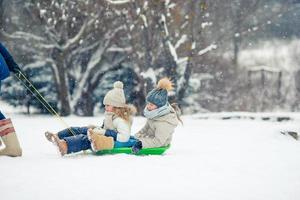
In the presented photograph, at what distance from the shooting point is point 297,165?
6.97 metres

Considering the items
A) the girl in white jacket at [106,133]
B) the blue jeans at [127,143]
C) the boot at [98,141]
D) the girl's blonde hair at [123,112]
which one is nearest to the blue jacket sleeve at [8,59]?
the girl in white jacket at [106,133]

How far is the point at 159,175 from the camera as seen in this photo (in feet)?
19.0

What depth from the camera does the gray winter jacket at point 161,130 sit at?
25.2ft

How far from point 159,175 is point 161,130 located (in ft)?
6.71

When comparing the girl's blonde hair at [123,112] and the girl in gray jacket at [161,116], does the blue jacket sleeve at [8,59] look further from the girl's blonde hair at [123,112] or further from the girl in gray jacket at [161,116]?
the girl in gray jacket at [161,116]

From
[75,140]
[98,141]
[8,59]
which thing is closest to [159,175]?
[98,141]

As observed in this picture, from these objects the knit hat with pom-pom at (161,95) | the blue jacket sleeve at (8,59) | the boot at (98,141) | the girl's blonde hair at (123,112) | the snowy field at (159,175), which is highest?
the blue jacket sleeve at (8,59)

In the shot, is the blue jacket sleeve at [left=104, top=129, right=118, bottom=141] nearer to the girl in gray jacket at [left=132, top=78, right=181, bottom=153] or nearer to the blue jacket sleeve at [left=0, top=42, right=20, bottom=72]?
the girl in gray jacket at [left=132, top=78, right=181, bottom=153]

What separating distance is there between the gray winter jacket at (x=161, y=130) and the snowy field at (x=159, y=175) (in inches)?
14.0

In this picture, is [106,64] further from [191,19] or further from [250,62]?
[250,62]

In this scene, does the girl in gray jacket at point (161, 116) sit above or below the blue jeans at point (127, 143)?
above

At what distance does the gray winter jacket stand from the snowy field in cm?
36

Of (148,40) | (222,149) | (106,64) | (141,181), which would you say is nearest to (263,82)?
(106,64)

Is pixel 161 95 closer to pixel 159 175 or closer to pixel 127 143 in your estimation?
pixel 127 143
